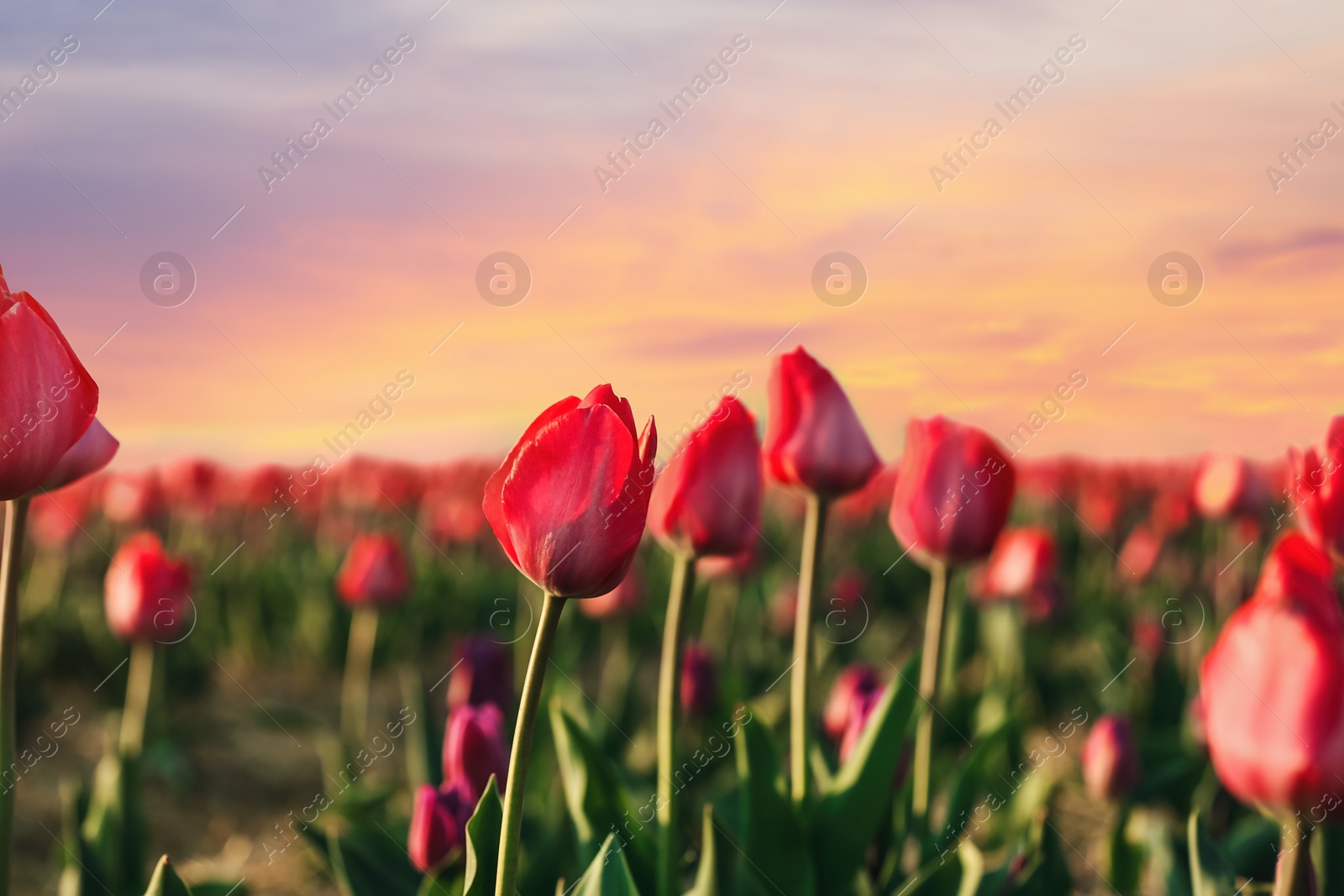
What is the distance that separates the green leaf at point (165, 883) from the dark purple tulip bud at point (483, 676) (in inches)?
38.2

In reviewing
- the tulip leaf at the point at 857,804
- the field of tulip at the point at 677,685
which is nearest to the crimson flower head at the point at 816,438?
the field of tulip at the point at 677,685

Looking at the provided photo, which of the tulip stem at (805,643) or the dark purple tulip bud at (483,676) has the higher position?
the tulip stem at (805,643)

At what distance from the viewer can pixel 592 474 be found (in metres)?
0.93

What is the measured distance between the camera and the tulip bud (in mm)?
2207

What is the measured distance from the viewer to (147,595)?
2643 millimetres

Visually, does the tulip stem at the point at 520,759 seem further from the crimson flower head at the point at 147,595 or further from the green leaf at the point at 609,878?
the crimson flower head at the point at 147,595

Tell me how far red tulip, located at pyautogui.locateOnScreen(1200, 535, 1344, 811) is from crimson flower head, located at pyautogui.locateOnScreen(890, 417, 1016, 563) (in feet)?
2.45

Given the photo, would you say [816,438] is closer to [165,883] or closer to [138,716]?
[165,883]

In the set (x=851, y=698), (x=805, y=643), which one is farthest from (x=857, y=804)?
(x=851, y=698)

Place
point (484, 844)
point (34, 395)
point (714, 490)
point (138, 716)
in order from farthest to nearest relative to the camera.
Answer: point (138, 716), point (714, 490), point (484, 844), point (34, 395)

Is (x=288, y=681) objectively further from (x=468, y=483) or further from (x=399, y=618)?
(x=468, y=483)

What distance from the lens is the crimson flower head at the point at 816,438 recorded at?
156 cm

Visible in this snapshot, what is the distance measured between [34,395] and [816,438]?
3.21ft

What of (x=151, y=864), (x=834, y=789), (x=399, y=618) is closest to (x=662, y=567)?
(x=399, y=618)
